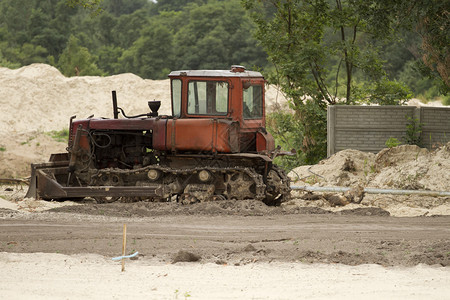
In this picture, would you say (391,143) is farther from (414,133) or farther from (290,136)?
(290,136)

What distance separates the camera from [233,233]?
11.0 m

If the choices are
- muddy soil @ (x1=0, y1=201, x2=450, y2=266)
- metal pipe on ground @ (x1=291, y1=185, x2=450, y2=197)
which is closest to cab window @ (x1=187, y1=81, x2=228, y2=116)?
muddy soil @ (x1=0, y1=201, x2=450, y2=266)

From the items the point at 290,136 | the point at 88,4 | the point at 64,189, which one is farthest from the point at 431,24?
the point at 64,189

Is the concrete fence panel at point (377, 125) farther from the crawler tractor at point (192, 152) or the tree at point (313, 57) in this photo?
the crawler tractor at point (192, 152)

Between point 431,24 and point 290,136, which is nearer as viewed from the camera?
point 431,24

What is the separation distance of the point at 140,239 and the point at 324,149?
11.3 meters

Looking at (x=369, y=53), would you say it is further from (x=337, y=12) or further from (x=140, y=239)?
(x=140, y=239)

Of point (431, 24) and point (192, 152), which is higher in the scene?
point (431, 24)

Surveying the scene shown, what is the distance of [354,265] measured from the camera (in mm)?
8773

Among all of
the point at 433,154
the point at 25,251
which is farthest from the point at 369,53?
the point at 25,251

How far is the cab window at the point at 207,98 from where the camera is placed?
13312 millimetres

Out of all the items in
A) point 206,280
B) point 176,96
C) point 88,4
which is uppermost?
point 88,4

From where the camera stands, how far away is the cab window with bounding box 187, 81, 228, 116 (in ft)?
43.7

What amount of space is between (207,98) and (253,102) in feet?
3.22
